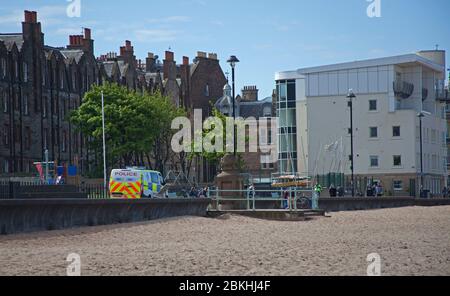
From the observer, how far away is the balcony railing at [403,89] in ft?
336

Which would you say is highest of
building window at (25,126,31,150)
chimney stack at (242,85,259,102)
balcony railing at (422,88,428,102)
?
chimney stack at (242,85,259,102)

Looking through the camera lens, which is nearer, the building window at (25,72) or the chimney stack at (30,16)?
the building window at (25,72)

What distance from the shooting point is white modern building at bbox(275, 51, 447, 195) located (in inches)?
3984

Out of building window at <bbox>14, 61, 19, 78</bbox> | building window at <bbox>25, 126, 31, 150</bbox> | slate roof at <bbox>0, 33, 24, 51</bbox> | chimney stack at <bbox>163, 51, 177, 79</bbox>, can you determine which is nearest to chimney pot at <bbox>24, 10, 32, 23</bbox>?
slate roof at <bbox>0, 33, 24, 51</bbox>

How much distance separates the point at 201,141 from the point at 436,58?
1329 inches

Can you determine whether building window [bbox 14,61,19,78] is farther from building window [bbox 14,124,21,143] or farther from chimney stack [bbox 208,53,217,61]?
chimney stack [bbox 208,53,217,61]

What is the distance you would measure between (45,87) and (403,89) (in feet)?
117

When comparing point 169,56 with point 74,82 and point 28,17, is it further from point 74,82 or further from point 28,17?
point 28,17

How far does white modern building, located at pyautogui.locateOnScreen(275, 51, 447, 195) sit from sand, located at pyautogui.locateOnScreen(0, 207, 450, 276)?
6430 cm

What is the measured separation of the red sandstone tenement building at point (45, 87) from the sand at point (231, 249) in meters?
44.4

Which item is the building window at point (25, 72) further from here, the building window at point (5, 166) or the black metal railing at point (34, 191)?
the black metal railing at point (34, 191)

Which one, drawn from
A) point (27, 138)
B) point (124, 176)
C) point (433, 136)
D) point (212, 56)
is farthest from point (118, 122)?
point (212, 56)

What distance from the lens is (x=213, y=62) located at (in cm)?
12756

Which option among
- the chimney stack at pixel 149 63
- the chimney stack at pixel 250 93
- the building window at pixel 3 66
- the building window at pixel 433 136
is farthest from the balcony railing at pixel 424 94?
the building window at pixel 3 66
